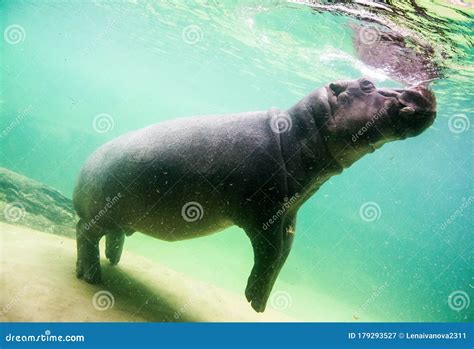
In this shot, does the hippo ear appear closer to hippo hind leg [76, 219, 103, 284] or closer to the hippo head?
the hippo head

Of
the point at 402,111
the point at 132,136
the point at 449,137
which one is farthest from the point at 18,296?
the point at 449,137

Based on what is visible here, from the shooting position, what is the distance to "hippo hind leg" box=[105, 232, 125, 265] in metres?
5.53

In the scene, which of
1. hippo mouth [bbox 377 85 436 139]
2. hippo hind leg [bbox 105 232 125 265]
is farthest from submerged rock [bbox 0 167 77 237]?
hippo mouth [bbox 377 85 436 139]

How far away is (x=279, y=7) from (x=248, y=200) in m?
10.00

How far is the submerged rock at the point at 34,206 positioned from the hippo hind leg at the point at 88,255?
2685mm

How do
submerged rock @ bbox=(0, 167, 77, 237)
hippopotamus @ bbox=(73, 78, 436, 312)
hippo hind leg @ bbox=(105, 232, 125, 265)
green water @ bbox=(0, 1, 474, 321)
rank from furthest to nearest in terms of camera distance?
green water @ bbox=(0, 1, 474, 321) → submerged rock @ bbox=(0, 167, 77, 237) → hippo hind leg @ bbox=(105, 232, 125, 265) → hippopotamus @ bbox=(73, 78, 436, 312)

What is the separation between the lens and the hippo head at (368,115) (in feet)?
12.0

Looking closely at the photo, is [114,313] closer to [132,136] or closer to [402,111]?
[132,136]

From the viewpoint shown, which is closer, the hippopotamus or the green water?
the hippopotamus

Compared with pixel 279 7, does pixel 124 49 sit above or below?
below

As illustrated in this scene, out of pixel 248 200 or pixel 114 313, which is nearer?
pixel 248 200

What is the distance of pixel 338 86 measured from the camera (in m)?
4.11

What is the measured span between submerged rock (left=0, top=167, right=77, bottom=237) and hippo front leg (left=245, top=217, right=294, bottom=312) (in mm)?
4950

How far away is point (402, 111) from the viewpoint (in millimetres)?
3645
